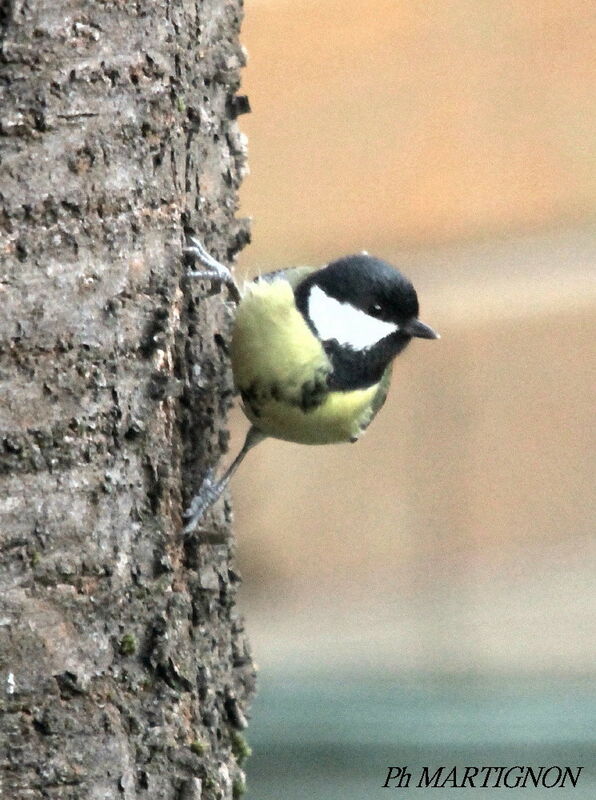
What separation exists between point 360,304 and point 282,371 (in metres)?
0.15

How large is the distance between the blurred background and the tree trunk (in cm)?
99

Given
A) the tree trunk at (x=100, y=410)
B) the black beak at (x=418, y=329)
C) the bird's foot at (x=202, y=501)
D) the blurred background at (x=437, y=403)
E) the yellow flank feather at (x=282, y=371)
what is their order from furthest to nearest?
1. the blurred background at (x=437, y=403)
2. the black beak at (x=418, y=329)
3. the yellow flank feather at (x=282, y=371)
4. the bird's foot at (x=202, y=501)
5. the tree trunk at (x=100, y=410)

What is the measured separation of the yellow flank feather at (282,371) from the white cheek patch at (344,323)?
0.03 m

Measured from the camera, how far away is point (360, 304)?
1.36m

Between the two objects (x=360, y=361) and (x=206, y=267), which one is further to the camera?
(x=360, y=361)

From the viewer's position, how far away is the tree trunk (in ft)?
2.98

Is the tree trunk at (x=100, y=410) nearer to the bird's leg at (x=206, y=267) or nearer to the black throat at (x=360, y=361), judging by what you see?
the bird's leg at (x=206, y=267)

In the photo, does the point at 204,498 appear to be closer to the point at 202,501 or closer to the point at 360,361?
the point at 202,501

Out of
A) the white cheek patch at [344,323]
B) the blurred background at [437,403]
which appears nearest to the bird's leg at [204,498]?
the white cheek patch at [344,323]

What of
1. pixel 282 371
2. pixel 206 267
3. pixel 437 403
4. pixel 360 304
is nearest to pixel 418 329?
pixel 360 304

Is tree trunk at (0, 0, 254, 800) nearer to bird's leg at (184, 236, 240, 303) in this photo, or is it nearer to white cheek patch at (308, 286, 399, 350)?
bird's leg at (184, 236, 240, 303)

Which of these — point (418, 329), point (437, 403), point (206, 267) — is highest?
point (437, 403)

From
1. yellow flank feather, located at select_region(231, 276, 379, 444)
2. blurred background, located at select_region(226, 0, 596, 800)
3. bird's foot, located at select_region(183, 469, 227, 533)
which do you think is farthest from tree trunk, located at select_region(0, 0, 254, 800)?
blurred background, located at select_region(226, 0, 596, 800)

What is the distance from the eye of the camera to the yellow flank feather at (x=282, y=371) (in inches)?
49.3
